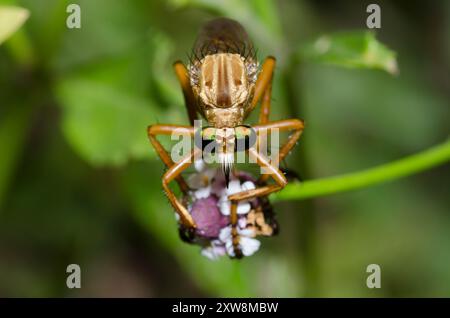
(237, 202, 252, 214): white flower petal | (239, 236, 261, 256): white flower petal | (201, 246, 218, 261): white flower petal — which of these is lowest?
(239, 236, 261, 256): white flower petal

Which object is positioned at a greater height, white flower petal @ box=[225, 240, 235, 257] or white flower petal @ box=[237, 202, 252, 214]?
white flower petal @ box=[237, 202, 252, 214]

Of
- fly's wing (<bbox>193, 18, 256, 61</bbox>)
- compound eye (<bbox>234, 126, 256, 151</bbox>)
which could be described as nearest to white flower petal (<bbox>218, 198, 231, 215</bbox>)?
compound eye (<bbox>234, 126, 256, 151</bbox>)

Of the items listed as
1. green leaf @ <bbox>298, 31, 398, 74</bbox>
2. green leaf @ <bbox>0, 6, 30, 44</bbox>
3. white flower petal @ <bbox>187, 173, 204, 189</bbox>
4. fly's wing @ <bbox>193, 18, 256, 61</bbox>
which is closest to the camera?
fly's wing @ <bbox>193, 18, 256, 61</bbox>

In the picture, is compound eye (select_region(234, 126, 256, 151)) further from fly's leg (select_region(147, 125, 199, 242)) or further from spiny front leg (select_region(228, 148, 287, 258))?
fly's leg (select_region(147, 125, 199, 242))

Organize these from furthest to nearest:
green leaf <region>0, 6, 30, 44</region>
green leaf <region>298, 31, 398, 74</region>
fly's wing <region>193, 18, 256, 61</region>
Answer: green leaf <region>298, 31, 398, 74</region>
green leaf <region>0, 6, 30, 44</region>
fly's wing <region>193, 18, 256, 61</region>

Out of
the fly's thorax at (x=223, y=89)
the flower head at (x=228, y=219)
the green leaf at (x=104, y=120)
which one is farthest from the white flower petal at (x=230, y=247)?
the green leaf at (x=104, y=120)

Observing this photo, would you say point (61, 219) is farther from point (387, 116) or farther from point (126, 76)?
point (387, 116)

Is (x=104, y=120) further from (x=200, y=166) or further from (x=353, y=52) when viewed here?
(x=353, y=52)
